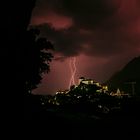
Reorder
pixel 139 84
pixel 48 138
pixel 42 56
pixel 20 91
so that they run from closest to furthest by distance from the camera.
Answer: pixel 20 91, pixel 48 138, pixel 42 56, pixel 139 84

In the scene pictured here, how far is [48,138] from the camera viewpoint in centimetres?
999

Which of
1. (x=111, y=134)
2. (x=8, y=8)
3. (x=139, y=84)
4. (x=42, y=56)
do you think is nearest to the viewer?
(x=8, y=8)

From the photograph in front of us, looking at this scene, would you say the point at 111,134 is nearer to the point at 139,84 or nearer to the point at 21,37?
the point at 21,37

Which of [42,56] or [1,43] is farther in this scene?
[42,56]

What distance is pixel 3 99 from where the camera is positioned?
4.96 metres

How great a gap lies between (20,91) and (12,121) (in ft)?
1.65

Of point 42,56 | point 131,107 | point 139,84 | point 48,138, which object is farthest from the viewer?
point 139,84

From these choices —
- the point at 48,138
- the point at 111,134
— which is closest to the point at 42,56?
the point at 111,134

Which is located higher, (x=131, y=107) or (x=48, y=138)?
(x=131, y=107)

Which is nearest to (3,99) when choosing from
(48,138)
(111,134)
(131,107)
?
(48,138)

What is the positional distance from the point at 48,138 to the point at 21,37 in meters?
5.52

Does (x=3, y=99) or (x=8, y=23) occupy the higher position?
(x=8, y=23)

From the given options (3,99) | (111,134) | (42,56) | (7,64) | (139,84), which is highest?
(139,84)

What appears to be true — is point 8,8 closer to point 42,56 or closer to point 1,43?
point 1,43
